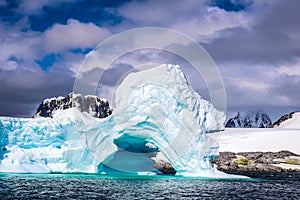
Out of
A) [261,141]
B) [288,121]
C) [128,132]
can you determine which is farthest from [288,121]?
[128,132]

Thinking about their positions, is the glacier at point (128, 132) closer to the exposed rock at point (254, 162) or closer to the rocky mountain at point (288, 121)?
the exposed rock at point (254, 162)

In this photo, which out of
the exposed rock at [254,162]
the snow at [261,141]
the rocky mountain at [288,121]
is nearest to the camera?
the exposed rock at [254,162]

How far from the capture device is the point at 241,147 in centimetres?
10862

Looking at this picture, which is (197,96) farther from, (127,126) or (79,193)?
(79,193)

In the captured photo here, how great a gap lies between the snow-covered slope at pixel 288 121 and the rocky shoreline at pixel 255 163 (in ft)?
322

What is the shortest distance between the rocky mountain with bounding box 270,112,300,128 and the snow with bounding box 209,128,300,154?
67.8 m

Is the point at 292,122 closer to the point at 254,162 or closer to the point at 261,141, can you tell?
the point at 261,141

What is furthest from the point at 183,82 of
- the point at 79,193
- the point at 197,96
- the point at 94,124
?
the point at 79,193

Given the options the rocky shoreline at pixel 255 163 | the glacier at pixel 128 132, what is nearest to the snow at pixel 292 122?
the rocky shoreline at pixel 255 163

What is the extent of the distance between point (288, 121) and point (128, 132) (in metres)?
159

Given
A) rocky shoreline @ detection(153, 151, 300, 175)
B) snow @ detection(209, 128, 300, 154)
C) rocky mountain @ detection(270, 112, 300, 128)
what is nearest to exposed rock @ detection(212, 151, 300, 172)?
rocky shoreline @ detection(153, 151, 300, 175)

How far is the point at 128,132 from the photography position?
4606 centimetres

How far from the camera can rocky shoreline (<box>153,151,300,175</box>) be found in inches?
2968

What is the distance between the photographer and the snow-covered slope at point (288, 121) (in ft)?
604
